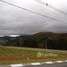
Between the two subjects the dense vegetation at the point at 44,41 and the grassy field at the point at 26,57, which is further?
the dense vegetation at the point at 44,41

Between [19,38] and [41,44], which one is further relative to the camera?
[19,38]

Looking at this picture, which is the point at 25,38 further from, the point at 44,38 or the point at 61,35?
the point at 61,35

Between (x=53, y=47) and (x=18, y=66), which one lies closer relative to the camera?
(x=18, y=66)

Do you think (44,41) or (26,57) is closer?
(26,57)

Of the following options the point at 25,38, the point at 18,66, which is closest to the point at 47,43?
the point at 25,38

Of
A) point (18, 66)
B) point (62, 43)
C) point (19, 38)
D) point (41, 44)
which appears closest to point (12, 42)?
point (19, 38)

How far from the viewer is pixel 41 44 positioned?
91.2 meters

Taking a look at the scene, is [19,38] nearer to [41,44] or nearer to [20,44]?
[20,44]

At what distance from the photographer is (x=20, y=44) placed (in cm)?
9850

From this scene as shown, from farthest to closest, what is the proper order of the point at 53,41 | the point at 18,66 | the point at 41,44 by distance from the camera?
the point at 53,41 < the point at 41,44 < the point at 18,66

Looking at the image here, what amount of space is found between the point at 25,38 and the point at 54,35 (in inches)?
436

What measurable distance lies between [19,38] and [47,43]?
11.7 meters

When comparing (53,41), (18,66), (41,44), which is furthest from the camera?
(53,41)

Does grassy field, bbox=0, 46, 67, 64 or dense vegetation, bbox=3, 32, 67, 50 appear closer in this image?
grassy field, bbox=0, 46, 67, 64
